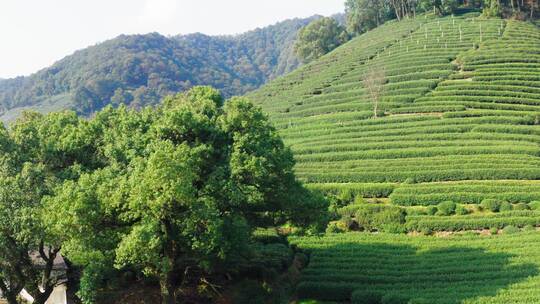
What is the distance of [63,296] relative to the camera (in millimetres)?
24625

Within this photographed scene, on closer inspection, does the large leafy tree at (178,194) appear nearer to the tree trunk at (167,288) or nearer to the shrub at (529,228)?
the tree trunk at (167,288)

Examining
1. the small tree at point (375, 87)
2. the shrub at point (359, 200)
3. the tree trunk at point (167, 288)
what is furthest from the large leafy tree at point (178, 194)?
the small tree at point (375, 87)

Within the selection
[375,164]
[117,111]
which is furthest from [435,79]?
[117,111]

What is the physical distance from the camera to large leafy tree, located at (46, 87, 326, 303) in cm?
1847

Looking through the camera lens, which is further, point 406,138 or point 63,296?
point 406,138

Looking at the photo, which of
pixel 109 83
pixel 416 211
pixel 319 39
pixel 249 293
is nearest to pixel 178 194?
pixel 249 293

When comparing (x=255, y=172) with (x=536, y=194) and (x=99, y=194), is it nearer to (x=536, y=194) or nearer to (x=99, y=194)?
(x=99, y=194)

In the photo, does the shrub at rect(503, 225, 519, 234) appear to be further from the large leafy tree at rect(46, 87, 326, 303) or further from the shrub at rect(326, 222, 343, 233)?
the large leafy tree at rect(46, 87, 326, 303)

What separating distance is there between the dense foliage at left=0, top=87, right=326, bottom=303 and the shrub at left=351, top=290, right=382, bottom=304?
12.4 ft

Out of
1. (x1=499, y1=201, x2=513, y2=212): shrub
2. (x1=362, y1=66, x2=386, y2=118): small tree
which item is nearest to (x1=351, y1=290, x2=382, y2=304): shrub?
(x1=499, y1=201, x2=513, y2=212): shrub

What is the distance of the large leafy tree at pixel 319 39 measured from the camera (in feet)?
384

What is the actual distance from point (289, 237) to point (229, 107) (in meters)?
12.4

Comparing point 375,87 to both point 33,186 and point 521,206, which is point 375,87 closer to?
point 521,206

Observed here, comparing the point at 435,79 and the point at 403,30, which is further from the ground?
the point at 403,30
